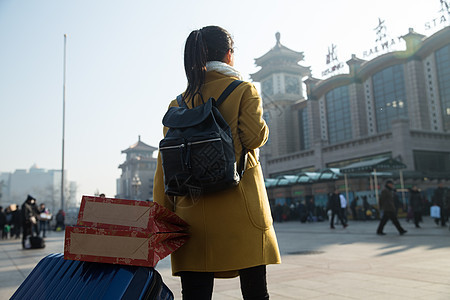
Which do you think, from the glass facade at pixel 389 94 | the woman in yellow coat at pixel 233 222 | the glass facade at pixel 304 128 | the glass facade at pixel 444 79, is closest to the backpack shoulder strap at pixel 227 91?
the woman in yellow coat at pixel 233 222

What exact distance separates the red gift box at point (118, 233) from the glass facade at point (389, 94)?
37.0 meters

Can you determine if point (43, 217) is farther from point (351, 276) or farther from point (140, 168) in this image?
point (140, 168)

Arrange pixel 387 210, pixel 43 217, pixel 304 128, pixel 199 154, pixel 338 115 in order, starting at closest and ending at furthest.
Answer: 1. pixel 199 154
2. pixel 387 210
3. pixel 43 217
4. pixel 338 115
5. pixel 304 128

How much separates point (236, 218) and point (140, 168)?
99416 mm

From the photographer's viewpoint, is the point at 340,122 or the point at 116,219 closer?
the point at 116,219

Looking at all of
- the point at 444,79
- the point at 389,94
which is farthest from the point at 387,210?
the point at 389,94

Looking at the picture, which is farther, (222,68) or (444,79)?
(444,79)

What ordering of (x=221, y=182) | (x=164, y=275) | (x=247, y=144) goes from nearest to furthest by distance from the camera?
(x=221, y=182)
(x=247, y=144)
(x=164, y=275)

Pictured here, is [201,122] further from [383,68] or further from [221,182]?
[383,68]

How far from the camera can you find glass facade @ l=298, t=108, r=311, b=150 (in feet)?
169

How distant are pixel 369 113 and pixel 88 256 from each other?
4176cm

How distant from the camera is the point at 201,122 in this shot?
5.47ft

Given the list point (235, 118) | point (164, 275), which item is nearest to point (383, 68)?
point (164, 275)

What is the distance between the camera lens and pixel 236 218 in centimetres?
170
